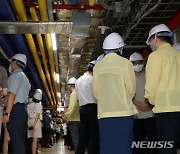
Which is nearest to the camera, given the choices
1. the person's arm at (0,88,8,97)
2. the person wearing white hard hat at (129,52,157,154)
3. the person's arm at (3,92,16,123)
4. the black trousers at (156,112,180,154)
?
the black trousers at (156,112,180,154)

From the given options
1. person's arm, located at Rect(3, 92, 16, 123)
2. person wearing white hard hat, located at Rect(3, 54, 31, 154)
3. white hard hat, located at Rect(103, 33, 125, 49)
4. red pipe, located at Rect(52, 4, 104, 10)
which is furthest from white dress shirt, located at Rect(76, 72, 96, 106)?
red pipe, located at Rect(52, 4, 104, 10)

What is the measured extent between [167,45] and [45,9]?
294cm

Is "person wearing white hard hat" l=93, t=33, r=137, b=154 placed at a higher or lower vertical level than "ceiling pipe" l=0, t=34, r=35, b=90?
lower

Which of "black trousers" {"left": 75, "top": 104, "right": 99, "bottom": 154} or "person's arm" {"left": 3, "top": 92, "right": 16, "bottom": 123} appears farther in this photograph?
"black trousers" {"left": 75, "top": 104, "right": 99, "bottom": 154}

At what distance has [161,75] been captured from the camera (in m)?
2.16

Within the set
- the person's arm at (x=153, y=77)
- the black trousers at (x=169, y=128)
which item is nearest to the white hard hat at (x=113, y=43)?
the person's arm at (x=153, y=77)

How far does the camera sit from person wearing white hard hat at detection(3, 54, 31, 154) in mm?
2953

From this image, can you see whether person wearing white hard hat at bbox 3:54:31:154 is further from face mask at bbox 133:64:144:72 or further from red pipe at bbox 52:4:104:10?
red pipe at bbox 52:4:104:10

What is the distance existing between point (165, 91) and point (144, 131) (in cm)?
124

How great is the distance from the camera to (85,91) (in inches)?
139

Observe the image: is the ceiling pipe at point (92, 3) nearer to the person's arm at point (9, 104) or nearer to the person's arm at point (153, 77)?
the person's arm at point (9, 104)

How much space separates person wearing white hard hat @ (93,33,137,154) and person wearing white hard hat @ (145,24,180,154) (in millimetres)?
205

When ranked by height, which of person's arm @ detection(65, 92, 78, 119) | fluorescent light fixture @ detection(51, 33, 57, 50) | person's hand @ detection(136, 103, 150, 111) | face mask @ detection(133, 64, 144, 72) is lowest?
person's hand @ detection(136, 103, 150, 111)

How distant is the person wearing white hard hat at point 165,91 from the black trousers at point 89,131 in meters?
1.24
